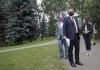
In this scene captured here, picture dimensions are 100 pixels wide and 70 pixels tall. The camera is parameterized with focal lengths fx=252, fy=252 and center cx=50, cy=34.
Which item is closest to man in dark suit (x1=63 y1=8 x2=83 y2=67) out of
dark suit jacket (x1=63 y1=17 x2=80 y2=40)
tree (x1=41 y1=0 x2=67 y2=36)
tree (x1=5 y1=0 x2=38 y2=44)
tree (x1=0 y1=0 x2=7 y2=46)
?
dark suit jacket (x1=63 y1=17 x2=80 y2=40)

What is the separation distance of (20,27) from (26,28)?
0.97 m

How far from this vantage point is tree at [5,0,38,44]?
3716 centimetres

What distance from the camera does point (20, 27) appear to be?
1486 inches

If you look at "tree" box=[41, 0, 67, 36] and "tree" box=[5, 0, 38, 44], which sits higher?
"tree" box=[41, 0, 67, 36]

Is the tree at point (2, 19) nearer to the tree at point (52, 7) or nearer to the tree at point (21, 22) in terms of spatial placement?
the tree at point (21, 22)

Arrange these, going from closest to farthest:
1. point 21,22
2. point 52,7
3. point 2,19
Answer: point 21,22 → point 2,19 → point 52,7

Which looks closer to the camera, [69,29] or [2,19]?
[69,29]

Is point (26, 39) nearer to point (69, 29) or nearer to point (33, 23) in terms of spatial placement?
point (33, 23)

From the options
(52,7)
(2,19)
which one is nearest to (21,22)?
(2,19)

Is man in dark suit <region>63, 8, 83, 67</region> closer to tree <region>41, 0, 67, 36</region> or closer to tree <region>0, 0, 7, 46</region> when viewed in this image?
tree <region>0, 0, 7, 46</region>

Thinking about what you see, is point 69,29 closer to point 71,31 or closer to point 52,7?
point 71,31

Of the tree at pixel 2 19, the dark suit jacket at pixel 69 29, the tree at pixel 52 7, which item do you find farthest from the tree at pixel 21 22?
the tree at pixel 52 7

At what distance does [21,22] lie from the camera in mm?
37594

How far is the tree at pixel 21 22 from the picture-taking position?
37156 mm
